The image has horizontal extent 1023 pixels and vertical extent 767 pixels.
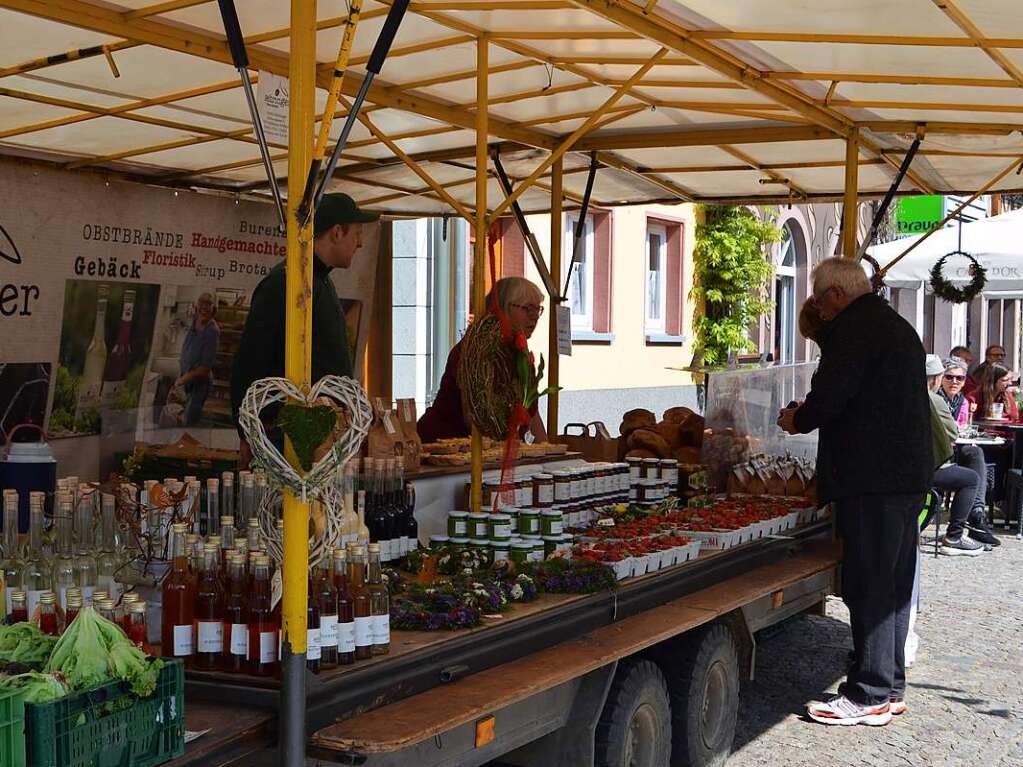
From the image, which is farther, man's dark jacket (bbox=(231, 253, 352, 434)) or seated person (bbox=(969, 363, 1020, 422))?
seated person (bbox=(969, 363, 1020, 422))

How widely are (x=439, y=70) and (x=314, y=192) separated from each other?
11.4 feet

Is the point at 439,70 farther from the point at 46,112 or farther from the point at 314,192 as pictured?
the point at 314,192

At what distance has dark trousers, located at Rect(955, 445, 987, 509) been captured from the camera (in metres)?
11.2

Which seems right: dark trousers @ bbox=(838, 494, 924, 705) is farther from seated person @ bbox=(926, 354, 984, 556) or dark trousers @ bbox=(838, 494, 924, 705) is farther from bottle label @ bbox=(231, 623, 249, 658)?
seated person @ bbox=(926, 354, 984, 556)

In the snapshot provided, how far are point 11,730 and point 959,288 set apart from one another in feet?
36.9

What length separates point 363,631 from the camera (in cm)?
338

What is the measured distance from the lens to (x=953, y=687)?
6.73m

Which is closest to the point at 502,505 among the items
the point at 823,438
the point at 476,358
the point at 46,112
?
the point at 476,358

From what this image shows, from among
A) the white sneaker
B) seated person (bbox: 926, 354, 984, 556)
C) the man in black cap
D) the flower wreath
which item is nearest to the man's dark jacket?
the man in black cap

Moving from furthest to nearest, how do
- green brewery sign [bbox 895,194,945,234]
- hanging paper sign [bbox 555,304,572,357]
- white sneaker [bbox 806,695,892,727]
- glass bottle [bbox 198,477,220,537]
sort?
green brewery sign [bbox 895,194,945,234], hanging paper sign [bbox 555,304,572,357], white sneaker [bbox 806,695,892,727], glass bottle [bbox 198,477,220,537]

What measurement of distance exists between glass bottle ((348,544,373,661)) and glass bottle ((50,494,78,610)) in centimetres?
73

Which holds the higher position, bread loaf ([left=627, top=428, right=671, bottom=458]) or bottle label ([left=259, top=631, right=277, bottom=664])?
bread loaf ([left=627, top=428, right=671, bottom=458])

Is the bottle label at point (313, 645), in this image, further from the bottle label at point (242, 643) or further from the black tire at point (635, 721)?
the black tire at point (635, 721)

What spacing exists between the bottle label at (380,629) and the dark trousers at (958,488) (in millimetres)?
8339
